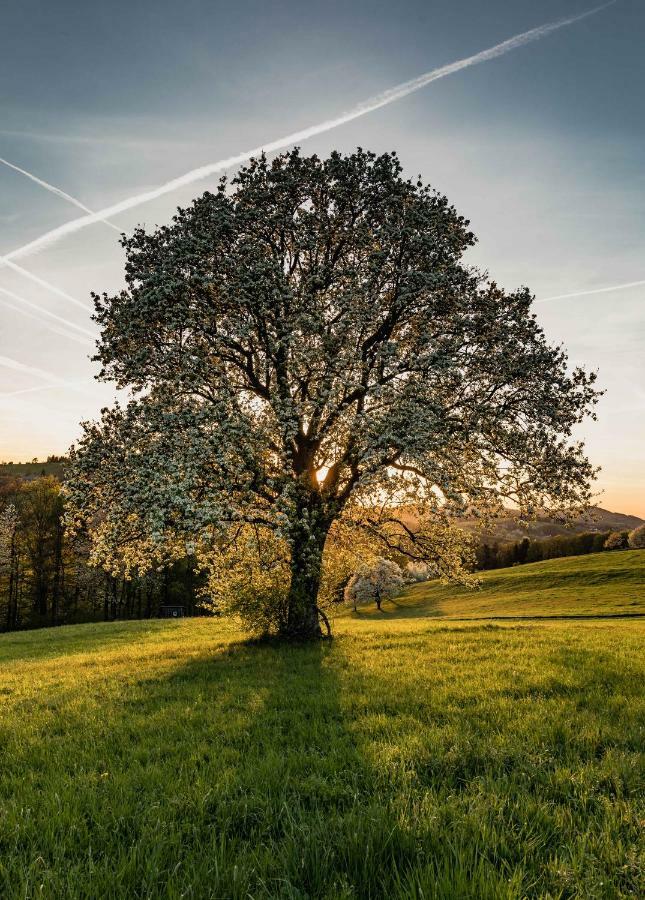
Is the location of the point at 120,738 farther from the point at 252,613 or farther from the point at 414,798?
the point at 252,613

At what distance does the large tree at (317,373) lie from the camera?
1698 cm

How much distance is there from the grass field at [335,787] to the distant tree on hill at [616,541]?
268ft

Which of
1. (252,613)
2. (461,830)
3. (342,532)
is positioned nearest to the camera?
(461,830)

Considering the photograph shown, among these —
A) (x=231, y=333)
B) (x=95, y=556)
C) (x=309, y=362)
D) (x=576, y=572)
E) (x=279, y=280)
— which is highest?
(x=279, y=280)

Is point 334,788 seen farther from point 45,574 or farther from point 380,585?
point 45,574

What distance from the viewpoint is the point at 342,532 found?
900 inches

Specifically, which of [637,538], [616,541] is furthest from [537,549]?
[637,538]

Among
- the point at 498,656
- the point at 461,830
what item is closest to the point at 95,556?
the point at 498,656

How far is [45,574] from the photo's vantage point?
7269cm

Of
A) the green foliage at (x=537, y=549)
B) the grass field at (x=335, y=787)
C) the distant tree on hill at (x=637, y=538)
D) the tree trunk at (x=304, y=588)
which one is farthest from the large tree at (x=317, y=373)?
the green foliage at (x=537, y=549)

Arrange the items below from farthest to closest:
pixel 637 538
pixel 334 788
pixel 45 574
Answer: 1. pixel 637 538
2. pixel 45 574
3. pixel 334 788

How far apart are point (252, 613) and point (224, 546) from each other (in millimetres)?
3336

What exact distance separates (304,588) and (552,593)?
47.3 m

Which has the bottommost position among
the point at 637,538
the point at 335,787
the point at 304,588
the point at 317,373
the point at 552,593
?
the point at 552,593
